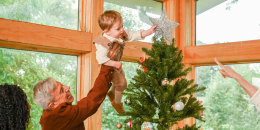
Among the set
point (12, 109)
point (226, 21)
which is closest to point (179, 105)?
point (12, 109)

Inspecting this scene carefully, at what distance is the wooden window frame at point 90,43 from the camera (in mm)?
A: 2352

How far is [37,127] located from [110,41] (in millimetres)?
1111

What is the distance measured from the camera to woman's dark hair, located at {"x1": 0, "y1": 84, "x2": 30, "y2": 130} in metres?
1.43

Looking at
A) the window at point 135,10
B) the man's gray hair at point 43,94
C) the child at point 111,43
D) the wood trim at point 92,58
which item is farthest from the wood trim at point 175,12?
the man's gray hair at point 43,94

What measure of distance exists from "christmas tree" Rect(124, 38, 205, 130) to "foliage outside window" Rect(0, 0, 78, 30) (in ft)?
3.24

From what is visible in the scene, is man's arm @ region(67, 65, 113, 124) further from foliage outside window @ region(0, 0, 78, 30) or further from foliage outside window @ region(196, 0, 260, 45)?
foliage outside window @ region(196, 0, 260, 45)

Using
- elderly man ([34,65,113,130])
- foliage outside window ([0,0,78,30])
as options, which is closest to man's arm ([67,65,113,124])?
elderly man ([34,65,113,130])

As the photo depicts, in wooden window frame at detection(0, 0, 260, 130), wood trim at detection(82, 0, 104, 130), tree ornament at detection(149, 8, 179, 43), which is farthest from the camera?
wood trim at detection(82, 0, 104, 130)

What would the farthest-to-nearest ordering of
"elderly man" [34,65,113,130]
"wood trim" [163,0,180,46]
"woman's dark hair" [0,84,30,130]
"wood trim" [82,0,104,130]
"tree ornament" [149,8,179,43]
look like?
"wood trim" [163,0,180,46] → "wood trim" [82,0,104,130] → "tree ornament" [149,8,179,43] → "elderly man" [34,65,113,130] → "woman's dark hair" [0,84,30,130]

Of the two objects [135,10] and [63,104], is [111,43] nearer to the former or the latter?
[63,104]

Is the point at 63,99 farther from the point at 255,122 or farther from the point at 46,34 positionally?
the point at 255,122

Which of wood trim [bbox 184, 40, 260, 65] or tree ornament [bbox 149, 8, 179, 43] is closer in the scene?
tree ornament [bbox 149, 8, 179, 43]

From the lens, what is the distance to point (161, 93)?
6.78ft

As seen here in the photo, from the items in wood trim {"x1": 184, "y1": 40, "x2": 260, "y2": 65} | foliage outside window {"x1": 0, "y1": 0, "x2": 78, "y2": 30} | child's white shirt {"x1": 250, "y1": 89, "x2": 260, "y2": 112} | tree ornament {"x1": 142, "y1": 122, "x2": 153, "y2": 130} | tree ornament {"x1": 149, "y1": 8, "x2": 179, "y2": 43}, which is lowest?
tree ornament {"x1": 142, "y1": 122, "x2": 153, "y2": 130}
